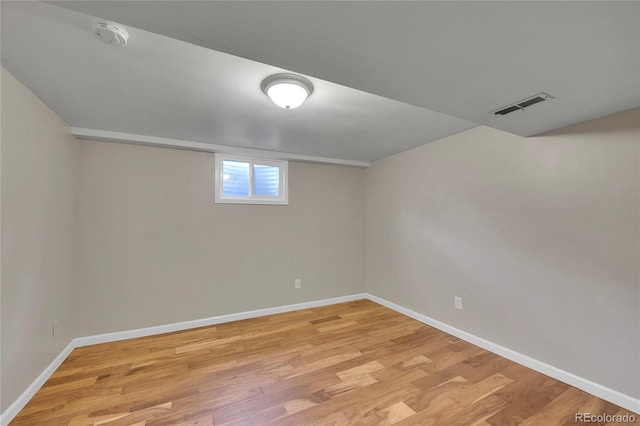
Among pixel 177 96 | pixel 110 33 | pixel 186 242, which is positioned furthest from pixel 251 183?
pixel 110 33

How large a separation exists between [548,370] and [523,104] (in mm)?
2150

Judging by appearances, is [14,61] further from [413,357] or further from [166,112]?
[413,357]

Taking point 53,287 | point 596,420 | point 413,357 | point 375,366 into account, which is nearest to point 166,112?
point 53,287

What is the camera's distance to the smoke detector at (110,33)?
45.8 inches

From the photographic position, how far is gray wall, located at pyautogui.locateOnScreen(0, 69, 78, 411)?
1.64 metres

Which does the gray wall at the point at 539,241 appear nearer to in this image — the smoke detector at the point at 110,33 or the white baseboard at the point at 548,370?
the white baseboard at the point at 548,370

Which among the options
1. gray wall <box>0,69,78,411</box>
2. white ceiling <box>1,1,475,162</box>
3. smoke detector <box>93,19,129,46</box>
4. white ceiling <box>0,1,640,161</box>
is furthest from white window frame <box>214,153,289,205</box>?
smoke detector <box>93,19,129,46</box>

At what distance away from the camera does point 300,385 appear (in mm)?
1979

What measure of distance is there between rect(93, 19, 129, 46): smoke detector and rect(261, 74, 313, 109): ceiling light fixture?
2.48 ft

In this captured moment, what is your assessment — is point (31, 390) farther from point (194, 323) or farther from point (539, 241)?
point (539, 241)

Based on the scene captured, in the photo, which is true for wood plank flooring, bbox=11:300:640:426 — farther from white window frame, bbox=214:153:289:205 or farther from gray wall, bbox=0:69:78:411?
white window frame, bbox=214:153:289:205

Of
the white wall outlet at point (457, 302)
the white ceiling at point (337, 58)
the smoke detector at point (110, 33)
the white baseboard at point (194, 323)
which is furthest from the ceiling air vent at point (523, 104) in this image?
the white baseboard at point (194, 323)

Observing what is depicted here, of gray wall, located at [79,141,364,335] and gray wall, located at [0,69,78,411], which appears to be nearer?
gray wall, located at [0,69,78,411]

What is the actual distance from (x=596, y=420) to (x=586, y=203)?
4.82ft
